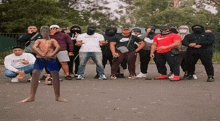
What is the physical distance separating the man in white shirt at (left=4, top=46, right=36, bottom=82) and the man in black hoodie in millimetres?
4887

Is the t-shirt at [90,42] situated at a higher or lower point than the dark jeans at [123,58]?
higher

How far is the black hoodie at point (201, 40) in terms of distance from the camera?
1143cm

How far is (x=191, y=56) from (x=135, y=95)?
13.7 feet

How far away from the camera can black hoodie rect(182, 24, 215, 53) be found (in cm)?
1143

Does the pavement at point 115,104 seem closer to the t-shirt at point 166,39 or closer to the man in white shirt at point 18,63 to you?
the man in white shirt at point 18,63

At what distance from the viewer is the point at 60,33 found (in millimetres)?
11492

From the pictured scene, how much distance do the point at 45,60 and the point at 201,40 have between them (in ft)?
20.6

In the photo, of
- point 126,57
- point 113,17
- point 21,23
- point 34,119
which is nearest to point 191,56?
point 126,57

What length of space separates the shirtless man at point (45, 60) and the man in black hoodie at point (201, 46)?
19.5 ft

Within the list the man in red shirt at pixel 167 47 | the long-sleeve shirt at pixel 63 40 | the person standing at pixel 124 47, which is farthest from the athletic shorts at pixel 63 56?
the man in red shirt at pixel 167 47

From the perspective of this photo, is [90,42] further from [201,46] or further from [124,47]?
[201,46]

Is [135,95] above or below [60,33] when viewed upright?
below

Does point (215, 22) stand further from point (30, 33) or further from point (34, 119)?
point (34, 119)

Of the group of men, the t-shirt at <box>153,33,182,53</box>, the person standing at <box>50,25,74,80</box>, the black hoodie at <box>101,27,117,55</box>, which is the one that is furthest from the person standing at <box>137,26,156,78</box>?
the person standing at <box>50,25,74,80</box>
